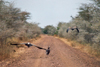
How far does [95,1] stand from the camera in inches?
340

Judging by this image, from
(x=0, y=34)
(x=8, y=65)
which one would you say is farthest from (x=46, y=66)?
(x=0, y=34)

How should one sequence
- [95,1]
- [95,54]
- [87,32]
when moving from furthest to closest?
[87,32]
[95,54]
[95,1]

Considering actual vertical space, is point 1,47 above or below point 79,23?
below

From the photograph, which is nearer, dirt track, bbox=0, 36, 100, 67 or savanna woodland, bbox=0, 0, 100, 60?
dirt track, bbox=0, 36, 100, 67

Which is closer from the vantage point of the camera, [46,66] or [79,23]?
[46,66]

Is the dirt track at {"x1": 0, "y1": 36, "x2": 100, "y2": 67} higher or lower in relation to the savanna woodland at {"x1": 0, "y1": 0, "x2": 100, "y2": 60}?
lower

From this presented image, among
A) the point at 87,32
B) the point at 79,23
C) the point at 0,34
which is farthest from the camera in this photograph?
the point at 79,23

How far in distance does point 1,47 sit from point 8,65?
2.47 metres

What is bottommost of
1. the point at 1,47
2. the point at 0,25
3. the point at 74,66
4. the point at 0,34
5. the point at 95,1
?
the point at 74,66

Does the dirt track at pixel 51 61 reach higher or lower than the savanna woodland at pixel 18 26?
lower

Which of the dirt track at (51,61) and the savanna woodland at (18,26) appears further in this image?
the savanna woodland at (18,26)

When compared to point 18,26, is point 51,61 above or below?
below

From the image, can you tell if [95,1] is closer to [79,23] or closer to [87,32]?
[87,32]

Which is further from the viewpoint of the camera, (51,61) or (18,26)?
(18,26)
